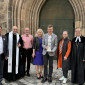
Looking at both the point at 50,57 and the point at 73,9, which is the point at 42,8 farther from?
the point at 50,57

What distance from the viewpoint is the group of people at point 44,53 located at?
3.99 m

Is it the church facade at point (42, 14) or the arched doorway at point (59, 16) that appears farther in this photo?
the arched doorway at point (59, 16)

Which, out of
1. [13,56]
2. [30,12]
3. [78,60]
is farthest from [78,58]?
[30,12]

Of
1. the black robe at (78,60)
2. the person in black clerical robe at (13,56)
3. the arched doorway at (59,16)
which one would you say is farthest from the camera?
the arched doorway at (59,16)

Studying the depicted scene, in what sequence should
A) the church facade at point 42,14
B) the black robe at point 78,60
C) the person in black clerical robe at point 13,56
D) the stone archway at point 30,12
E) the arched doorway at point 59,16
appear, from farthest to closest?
the arched doorway at point 59,16 → the church facade at point 42,14 → the stone archway at point 30,12 → the person in black clerical robe at point 13,56 → the black robe at point 78,60

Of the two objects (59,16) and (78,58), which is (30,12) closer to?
(59,16)

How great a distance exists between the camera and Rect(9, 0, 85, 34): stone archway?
6.44m

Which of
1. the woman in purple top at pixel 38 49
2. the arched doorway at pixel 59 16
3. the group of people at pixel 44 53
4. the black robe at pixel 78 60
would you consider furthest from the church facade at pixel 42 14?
the black robe at pixel 78 60

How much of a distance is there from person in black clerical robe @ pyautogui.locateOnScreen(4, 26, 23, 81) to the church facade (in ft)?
7.52

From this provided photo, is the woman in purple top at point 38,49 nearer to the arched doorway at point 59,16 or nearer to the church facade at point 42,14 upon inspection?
the church facade at point 42,14

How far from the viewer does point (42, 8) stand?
24.1 ft

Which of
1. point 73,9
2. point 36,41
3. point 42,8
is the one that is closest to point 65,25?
point 73,9

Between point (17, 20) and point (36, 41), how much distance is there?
8.69ft

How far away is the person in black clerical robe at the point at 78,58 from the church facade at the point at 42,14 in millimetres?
2567
